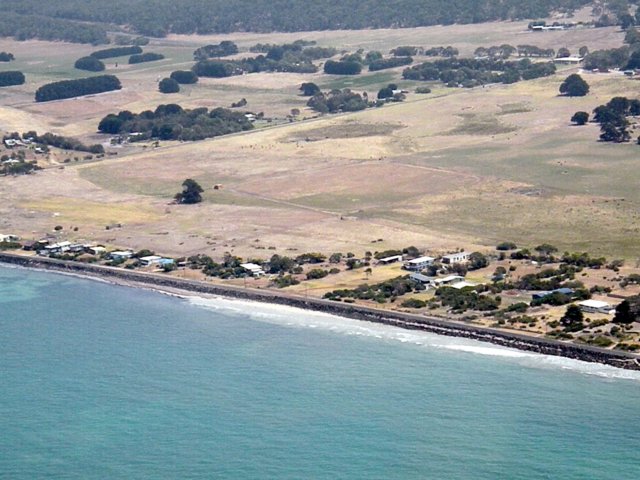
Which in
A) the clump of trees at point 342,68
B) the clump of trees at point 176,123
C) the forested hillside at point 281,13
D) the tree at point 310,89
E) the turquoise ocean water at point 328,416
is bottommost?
the turquoise ocean water at point 328,416

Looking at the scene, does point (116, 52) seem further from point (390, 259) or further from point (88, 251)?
point (390, 259)

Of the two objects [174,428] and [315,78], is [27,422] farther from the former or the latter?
[315,78]

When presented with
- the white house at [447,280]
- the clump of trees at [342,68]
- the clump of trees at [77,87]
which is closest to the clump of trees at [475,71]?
the clump of trees at [342,68]

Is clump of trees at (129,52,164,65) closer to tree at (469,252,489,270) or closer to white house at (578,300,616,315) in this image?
tree at (469,252,489,270)

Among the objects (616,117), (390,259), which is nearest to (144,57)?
(616,117)

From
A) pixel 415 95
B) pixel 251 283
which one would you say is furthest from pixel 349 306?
pixel 415 95

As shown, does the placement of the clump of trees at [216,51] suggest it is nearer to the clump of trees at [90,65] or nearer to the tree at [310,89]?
the clump of trees at [90,65]
